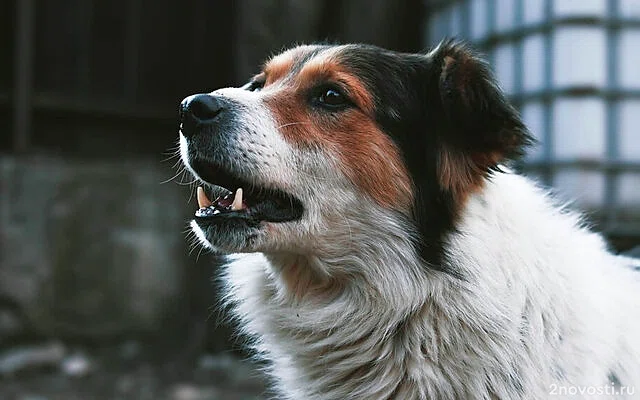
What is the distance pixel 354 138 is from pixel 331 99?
0.18 meters

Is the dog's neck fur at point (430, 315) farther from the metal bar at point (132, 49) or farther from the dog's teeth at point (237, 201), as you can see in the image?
the metal bar at point (132, 49)

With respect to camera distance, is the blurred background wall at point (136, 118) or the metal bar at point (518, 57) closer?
the metal bar at point (518, 57)

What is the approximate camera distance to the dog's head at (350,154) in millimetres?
2719

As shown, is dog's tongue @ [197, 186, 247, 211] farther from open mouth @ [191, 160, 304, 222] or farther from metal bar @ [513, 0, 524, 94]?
metal bar @ [513, 0, 524, 94]

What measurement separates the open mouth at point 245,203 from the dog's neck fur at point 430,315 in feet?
0.59

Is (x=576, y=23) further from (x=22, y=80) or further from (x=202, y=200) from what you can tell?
(x=22, y=80)

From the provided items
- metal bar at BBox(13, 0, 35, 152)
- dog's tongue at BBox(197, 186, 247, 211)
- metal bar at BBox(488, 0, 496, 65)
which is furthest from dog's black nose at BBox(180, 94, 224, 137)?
metal bar at BBox(13, 0, 35, 152)

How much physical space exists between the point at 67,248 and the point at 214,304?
1.19 meters

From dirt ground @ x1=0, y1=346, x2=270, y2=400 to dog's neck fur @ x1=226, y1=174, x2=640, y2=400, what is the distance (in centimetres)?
253

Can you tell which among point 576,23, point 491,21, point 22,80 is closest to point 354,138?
point 576,23

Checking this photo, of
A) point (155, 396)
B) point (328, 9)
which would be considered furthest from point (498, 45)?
point (155, 396)

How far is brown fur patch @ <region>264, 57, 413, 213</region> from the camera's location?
9.11ft

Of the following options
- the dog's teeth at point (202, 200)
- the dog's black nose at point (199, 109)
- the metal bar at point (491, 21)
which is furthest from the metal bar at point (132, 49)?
the dog's black nose at point (199, 109)

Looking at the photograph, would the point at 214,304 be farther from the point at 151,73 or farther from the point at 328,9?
the point at 328,9
